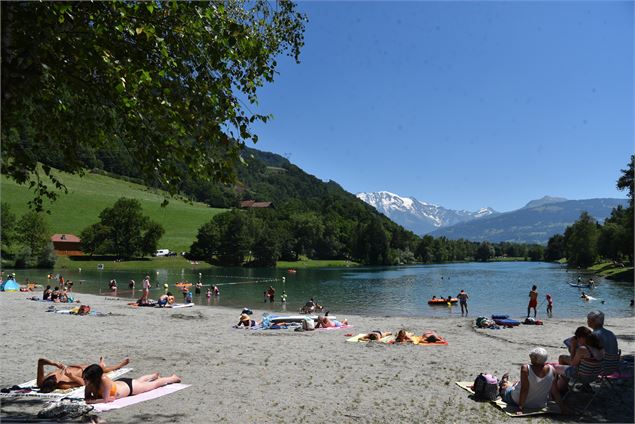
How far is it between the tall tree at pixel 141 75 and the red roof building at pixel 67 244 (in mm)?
123294

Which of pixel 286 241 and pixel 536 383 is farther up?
pixel 286 241

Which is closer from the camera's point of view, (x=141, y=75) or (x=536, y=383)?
(x=141, y=75)

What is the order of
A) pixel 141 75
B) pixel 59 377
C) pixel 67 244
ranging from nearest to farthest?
1. pixel 141 75
2. pixel 59 377
3. pixel 67 244

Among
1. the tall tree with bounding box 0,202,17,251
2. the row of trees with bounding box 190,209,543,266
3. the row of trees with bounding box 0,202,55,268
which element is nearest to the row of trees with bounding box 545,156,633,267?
the row of trees with bounding box 190,209,543,266

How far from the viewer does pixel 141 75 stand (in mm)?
7242

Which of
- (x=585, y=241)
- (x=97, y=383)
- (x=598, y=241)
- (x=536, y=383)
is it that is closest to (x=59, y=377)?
(x=97, y=383)

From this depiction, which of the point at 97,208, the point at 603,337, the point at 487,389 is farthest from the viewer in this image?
the point at 97,208

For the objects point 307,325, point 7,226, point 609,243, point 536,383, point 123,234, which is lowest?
point 307,325

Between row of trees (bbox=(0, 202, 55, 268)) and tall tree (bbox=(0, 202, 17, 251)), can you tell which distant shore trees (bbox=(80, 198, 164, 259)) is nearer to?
row of trees (bbox=(0, 202, 55, 268))

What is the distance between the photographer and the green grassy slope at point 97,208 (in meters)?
125

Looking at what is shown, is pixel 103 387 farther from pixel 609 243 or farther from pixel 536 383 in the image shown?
pixel 609 243

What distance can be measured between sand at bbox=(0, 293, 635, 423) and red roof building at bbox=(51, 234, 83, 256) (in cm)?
10444

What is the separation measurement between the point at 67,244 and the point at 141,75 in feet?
424

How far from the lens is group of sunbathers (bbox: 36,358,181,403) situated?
9586 mm
